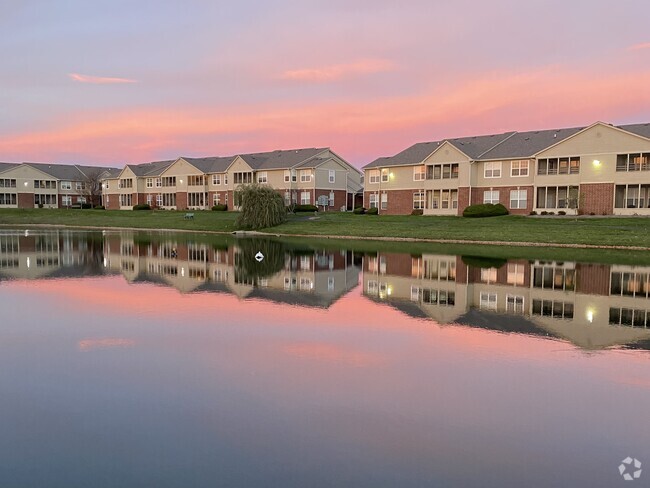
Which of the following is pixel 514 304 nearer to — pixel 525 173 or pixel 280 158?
pixel 525 173

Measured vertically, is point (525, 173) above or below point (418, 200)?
above

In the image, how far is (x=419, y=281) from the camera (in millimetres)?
20453

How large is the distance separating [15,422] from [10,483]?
1706mm

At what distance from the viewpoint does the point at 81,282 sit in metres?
20.1

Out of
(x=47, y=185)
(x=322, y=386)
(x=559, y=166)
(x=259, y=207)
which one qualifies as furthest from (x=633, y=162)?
(x=47, y=185)

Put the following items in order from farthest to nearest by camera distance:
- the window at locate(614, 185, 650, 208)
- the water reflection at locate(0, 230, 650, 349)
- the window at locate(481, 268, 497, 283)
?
1. the window at locate(614, 185, 650, 208)
2. the window at locate(481, 268, 497, 283)
3. the water reflection at locate(0, 230, 650, 349)

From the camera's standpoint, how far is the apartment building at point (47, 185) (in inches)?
3930

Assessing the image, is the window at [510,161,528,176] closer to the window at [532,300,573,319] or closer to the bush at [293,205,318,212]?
the bush at [293,205,318,212]

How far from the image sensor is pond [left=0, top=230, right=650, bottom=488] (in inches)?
243

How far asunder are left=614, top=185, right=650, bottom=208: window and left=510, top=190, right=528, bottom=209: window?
8.11 meters

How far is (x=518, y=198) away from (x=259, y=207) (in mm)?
26175

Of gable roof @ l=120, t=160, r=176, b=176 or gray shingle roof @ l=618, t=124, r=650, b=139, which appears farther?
gable roof @ l=120, t=160, r=176, b=176

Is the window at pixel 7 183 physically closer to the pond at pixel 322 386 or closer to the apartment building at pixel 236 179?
the apartment building at pixel 236 179

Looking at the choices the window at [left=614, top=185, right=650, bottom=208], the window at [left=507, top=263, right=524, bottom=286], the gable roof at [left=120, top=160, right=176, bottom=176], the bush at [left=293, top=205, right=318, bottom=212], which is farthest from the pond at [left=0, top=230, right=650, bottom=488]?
the gable roof at [left=120, top=160, right=176, bottom=176]
